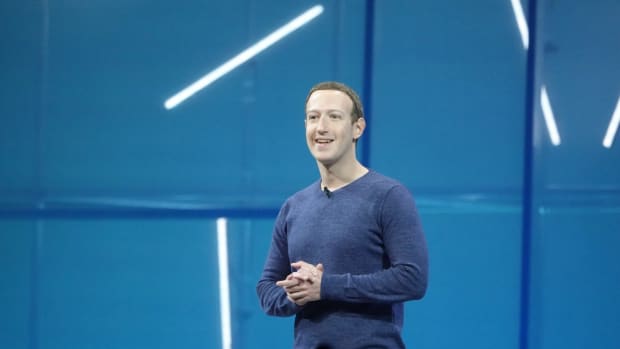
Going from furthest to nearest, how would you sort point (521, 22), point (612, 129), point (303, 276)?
point (612, 129)
point (521, 22)
point (303, 276)

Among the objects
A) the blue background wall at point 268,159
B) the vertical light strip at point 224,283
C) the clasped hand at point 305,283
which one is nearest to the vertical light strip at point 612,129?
the blue background wall at point 268,159

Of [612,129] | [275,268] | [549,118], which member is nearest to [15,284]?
[275,268]

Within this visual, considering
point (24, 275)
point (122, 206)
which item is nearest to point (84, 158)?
point (122, 206)

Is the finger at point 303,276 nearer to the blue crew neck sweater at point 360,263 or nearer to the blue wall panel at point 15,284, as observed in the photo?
the blue crew neck sweater at point 360,263

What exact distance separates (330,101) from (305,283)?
0.40 metres

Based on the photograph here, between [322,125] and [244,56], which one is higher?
Result: [244,56]

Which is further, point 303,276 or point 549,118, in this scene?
point 549,118

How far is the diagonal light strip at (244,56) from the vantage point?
2811mm

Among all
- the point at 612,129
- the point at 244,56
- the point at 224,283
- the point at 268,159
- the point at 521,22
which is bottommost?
the point at 224,283

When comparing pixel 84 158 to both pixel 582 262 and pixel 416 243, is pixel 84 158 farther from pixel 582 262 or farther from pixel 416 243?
pixel 582 262

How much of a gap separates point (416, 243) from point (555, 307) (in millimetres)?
1835

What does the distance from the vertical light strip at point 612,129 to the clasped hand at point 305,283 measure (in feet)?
6.94

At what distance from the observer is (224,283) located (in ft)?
9.27

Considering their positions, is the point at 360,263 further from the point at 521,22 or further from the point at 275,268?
the point at 521,22
